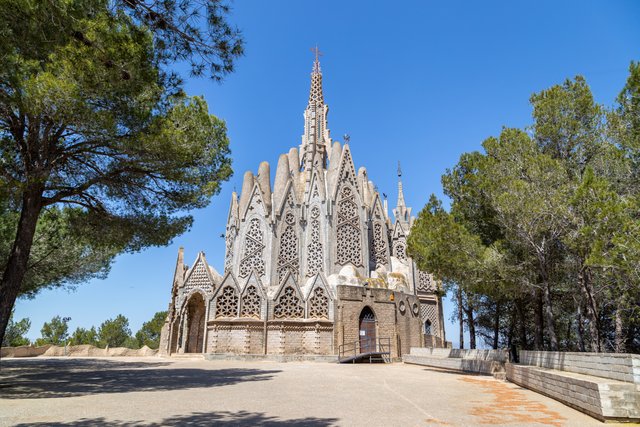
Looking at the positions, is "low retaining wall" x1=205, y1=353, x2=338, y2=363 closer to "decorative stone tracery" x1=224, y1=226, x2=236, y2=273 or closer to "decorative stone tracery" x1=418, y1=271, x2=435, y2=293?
"decorative stone tracery" x1=224, y1=226, x2=236, y2=273

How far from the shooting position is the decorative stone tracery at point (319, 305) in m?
23.8

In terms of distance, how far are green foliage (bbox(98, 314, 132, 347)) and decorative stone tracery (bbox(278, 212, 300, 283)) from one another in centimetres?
5005

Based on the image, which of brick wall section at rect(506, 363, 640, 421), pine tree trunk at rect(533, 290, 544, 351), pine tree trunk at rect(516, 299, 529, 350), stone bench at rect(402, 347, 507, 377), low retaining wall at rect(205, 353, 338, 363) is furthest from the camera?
low retaining wall at rect(205, 353, 338, 363)

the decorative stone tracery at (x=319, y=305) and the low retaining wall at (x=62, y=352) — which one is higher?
the decorative stone tracery at (x=319, y=305)

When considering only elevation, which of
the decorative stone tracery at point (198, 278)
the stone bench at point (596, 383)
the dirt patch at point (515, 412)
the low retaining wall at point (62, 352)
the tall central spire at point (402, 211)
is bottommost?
the low retaining wall at point (62, 352)

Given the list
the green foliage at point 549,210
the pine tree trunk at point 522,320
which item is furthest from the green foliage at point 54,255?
the pine tree trunk at point 522,320

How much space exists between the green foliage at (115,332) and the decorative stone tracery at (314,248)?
51361 millimetres

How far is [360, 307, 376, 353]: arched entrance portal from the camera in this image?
24016 mm

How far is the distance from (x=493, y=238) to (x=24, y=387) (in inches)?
614

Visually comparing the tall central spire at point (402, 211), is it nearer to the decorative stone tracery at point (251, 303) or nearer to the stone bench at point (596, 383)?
the decorative stone tracery at point (251, 303)

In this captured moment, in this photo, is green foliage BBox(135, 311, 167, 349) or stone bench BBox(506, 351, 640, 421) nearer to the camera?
stone bench BBox(506, 351, 640, 421)

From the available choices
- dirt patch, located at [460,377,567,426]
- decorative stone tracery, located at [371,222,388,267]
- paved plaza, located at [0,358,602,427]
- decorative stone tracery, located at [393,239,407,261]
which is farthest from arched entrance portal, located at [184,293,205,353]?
dirt patch, located at [460,377,567,426]

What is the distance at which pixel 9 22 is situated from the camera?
7.80m

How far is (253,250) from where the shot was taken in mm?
28938
